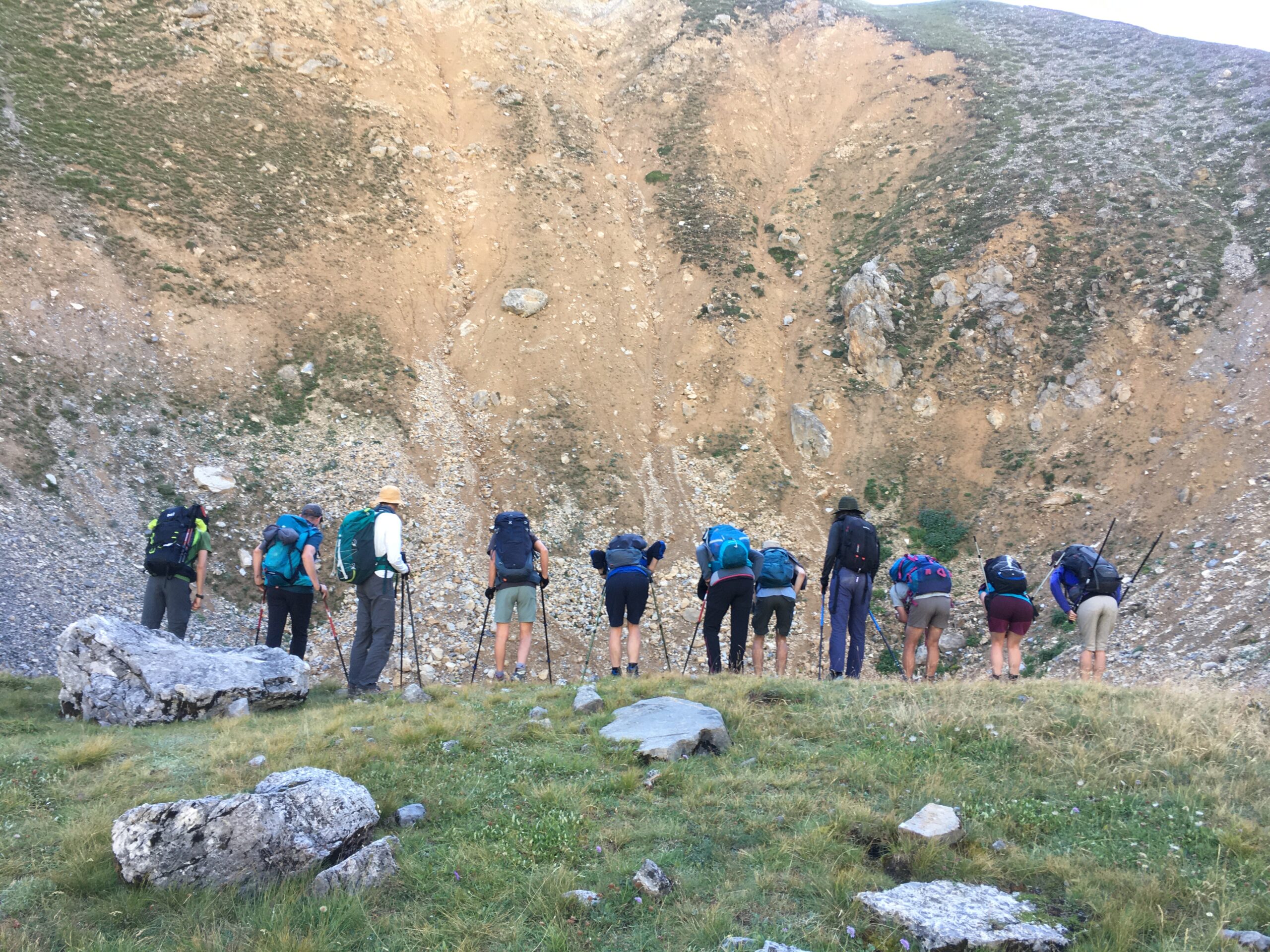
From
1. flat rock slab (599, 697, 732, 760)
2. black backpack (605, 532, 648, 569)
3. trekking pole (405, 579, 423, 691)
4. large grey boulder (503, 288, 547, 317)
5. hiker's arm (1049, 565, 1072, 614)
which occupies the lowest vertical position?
trekking pole (405, 579, 423, 691)

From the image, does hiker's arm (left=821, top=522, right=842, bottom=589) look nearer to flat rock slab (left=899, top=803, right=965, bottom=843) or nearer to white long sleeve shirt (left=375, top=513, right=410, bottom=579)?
flat rock slab (left=899, top=803, right=965, bottom=843)

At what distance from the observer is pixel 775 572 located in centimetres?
1066

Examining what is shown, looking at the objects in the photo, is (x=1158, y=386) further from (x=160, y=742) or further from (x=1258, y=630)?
(x=160, y=742)

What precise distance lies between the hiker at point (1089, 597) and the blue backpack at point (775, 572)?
3.67 m

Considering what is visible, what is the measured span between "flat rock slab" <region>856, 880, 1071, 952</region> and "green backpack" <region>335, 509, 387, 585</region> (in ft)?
23.8

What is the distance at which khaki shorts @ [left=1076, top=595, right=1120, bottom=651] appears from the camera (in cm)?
983

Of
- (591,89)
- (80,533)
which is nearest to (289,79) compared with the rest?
(591,89)

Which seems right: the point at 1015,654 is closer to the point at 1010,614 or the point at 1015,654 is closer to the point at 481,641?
the point at 1010,614

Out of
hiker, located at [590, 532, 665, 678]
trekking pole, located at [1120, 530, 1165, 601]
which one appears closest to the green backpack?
hiker, located at [590, 532, 665, 678]

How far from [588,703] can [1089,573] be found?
24.0 ft

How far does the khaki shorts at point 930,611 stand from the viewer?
428 inches

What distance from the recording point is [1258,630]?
11469 mm

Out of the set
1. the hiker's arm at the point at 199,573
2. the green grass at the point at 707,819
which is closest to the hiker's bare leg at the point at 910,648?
the green grass at the point at 707,819

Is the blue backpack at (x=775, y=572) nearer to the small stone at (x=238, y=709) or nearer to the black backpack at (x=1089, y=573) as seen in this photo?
the black backpack at (x=1089, y=573)
